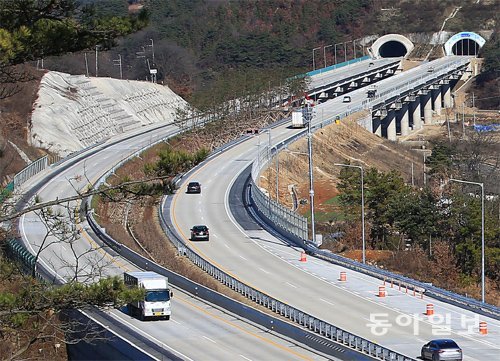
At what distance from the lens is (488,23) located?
594 ft

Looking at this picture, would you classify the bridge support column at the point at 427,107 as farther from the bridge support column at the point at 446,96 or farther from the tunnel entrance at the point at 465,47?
the tunnel entrance at the point at 465,47

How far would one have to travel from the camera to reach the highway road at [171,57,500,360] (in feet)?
131

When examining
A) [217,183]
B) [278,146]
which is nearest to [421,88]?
[278,146]

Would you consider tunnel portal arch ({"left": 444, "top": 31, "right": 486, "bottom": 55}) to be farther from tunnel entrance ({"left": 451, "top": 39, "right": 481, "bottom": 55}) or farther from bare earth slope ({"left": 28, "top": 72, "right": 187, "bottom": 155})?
bare earth slope ({"left": 28, "top": 72, "right": 187, "bottom": 155})

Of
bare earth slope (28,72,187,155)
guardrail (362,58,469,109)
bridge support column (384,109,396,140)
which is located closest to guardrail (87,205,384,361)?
bare earth slope (28,72,187,155)

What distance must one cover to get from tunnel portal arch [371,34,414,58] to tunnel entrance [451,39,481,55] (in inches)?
279

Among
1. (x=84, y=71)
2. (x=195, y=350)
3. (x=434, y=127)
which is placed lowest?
(x=434, y=127)

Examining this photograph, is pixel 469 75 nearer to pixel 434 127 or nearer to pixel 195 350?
pixel 434 127

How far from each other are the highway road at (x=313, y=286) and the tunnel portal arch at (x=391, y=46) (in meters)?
109

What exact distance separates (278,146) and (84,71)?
59.4 metres

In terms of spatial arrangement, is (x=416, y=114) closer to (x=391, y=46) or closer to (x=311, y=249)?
(x=391, y=46)

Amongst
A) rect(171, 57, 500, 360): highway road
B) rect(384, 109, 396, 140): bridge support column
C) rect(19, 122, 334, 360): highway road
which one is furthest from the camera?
rect(384, 109, 396, 140): bridge support column

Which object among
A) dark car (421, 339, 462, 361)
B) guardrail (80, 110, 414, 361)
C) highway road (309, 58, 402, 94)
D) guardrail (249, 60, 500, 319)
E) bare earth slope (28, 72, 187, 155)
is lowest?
highway road (309, 58, 402, 94)

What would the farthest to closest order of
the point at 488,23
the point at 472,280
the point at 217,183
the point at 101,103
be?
the point at 488,23 < the point at 101,103 < the point at 217,183 < the point at 472,280
